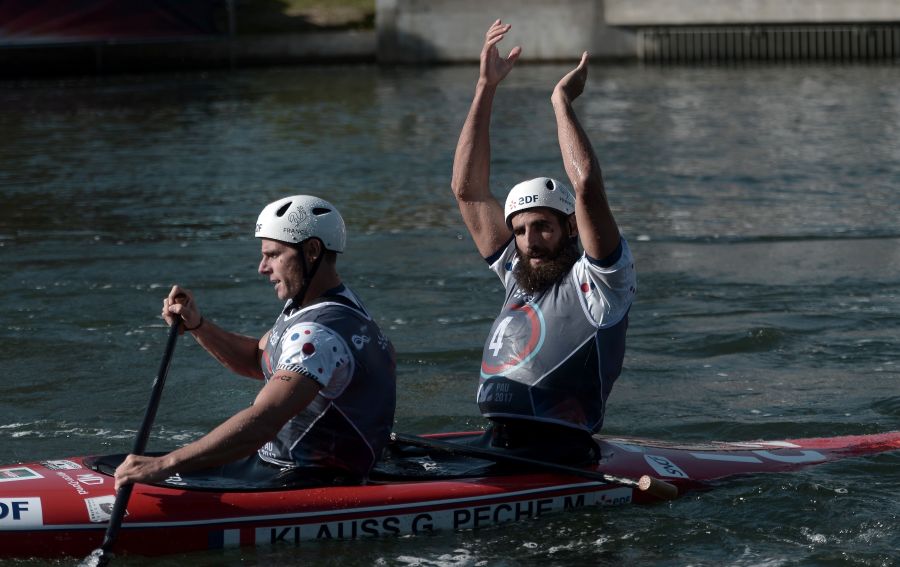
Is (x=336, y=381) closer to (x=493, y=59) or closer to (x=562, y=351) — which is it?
(x=562, y=351)

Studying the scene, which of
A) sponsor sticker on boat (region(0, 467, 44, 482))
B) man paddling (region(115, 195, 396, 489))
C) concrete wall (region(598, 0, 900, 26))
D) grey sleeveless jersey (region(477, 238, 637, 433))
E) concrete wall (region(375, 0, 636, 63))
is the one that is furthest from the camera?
concrete wall (region(375, 0, 636, 63))

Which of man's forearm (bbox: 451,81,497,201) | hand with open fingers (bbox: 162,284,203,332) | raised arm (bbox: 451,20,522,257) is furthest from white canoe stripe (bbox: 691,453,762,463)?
hand with open fingers (bbox: 162,284,203,332)

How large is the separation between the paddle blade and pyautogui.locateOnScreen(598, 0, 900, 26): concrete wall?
23411 mm

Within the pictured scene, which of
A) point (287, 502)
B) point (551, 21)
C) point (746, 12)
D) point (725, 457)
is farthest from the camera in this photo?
point (551, 21)

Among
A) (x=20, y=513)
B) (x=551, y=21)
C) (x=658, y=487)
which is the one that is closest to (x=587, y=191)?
(x=658, y=487)

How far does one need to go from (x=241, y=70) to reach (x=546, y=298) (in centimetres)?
2571

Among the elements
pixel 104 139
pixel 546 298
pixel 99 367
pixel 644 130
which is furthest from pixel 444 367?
pixel 104 139

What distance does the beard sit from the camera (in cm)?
576

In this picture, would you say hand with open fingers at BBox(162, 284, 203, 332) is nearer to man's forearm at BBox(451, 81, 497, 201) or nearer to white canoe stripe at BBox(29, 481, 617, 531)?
white canoe stripe at BBox(29, 481, 617, 531)

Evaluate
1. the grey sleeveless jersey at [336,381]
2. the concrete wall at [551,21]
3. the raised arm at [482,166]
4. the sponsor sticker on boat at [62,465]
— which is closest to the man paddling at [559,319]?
the raised arm at [482,166]

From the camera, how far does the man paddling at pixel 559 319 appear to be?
5.52m

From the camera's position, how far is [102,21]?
28.5 metres

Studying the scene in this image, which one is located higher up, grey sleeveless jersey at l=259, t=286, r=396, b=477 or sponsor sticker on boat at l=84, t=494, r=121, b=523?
Answer: grey sleeveless jersey at l=259, t=286, r=396, b=477

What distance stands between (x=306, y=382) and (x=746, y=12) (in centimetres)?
2493
